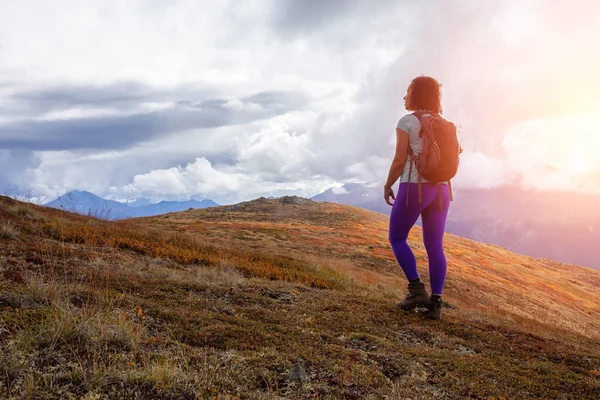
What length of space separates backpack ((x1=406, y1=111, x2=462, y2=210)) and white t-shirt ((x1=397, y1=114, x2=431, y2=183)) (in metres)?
0.07

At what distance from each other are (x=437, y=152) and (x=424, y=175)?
0.41m

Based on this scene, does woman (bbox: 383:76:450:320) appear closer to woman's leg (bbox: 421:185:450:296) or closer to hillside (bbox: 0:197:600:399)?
woman's leg (bbox: 421:185:450:296)

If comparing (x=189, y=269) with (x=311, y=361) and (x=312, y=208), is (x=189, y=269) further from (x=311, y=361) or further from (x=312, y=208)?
(x=312, y=208)

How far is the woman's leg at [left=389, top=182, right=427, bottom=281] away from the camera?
606cm

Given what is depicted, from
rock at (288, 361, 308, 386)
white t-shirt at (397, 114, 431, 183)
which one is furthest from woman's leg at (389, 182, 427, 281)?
rock at (288, 361, 308, 386)

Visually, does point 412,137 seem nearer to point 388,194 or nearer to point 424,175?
point 424,175

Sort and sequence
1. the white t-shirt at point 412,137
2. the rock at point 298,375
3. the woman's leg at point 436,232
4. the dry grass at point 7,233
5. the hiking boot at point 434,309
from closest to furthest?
the rock at point 298,375 < the white t-shirt at point 412,137 < the woman's leg at point 436,232 < the hiking boot at point 434,309 < the dry grass at point 7,233

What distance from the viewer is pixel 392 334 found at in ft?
17.9

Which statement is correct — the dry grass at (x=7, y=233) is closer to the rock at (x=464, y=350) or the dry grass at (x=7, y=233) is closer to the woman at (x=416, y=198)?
the woman at (x=416, y=198)

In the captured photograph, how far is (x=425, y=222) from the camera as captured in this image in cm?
630

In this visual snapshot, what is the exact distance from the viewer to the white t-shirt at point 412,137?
19.7ft

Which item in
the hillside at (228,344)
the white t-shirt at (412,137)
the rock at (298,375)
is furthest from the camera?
the white t-shirt at (412,137)

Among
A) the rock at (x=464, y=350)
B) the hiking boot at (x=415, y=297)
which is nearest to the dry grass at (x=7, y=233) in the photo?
the hiking boot at (x=415, y=297)

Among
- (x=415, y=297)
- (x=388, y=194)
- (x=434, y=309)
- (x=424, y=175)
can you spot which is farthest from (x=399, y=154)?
(x=434, y=309)
